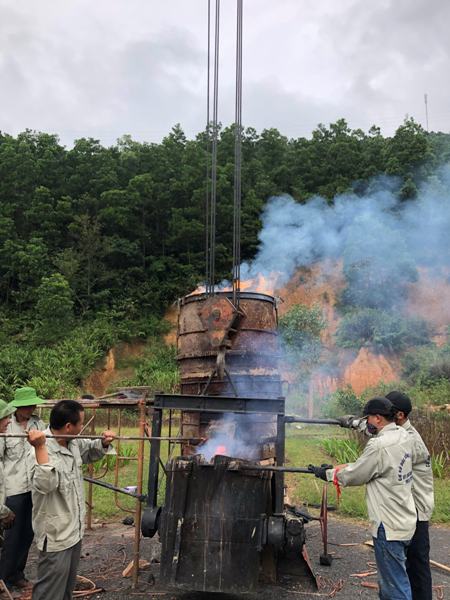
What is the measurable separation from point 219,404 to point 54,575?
213cm

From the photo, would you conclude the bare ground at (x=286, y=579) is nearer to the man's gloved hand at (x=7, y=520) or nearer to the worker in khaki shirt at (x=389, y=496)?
the man's gloved hand at (x=7, y=520)

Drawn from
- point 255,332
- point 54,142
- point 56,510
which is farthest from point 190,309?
point 54,142

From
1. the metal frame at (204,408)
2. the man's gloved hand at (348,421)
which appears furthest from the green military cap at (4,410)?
the man's gloved hand at (348,421)

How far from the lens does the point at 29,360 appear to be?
83.0 ft

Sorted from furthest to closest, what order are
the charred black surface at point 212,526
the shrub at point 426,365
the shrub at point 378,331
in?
the shrub at point 378,331 < the shrub at point 426,365 < the charred black surface at point 212,526

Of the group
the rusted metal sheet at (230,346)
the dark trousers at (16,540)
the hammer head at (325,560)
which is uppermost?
the rusted metal sheet at (230,346)

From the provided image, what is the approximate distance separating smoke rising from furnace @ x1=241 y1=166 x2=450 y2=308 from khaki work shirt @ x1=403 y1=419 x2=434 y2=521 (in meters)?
15.8

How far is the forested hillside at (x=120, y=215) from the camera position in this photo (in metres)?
25.1

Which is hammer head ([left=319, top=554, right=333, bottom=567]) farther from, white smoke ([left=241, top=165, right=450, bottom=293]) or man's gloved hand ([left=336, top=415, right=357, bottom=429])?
white smoke ([left=241, top=165, right=450, bottom=293])

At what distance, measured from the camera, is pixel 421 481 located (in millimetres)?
3963

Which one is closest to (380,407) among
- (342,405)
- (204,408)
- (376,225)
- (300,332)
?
(204,408)

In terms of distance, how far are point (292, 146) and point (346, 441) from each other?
72.3ft

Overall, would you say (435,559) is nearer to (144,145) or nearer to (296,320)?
(296,320)

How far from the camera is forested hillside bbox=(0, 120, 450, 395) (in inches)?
989
